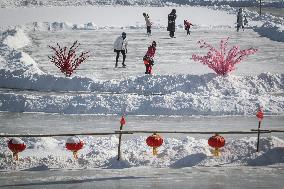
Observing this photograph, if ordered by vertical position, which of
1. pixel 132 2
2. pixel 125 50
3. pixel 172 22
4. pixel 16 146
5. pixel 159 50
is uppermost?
pixel 132 2

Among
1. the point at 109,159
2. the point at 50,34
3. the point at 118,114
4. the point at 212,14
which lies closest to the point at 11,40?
the point at 50,34

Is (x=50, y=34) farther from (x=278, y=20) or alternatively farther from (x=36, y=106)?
(x=278, y=20)

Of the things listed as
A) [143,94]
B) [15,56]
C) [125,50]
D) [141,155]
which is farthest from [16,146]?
[15,56]

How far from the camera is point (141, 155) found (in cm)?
1130

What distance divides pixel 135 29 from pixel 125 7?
13784 mm

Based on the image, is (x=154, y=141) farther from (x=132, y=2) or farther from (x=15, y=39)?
(x=132, y=2)

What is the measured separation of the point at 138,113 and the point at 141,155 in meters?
3.21

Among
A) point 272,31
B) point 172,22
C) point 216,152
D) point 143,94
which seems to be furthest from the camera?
point 272,31

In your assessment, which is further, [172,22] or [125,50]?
[172,22]

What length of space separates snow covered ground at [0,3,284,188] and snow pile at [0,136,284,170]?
0.08ft

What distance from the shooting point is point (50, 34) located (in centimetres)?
2770

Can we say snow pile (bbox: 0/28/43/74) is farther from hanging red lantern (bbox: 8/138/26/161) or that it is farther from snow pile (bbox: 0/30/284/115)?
hanging red lantern (bbox: 8/138/26/161)

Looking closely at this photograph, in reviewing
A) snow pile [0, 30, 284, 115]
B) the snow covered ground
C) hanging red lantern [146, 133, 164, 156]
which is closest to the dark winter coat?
the snow covered ground

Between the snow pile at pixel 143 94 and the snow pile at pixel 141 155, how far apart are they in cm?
254
